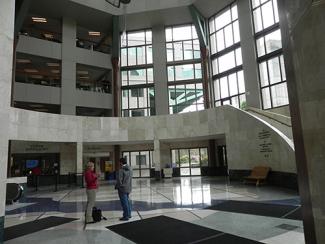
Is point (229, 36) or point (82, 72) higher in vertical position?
point (229, 36)

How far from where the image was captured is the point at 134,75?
98.4ft

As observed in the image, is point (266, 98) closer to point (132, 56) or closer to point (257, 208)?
point (132, 56)

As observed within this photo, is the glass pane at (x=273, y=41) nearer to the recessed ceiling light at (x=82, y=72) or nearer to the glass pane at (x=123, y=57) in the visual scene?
the glass pane at (x=123, y=57)

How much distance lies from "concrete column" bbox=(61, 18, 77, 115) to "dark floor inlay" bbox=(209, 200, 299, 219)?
63.8 feet

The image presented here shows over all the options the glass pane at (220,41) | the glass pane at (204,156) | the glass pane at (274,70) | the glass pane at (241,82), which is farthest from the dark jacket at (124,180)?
the glass pane at (220,41)

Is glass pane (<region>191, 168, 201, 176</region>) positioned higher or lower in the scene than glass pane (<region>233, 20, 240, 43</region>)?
lower

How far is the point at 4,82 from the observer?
5594mm

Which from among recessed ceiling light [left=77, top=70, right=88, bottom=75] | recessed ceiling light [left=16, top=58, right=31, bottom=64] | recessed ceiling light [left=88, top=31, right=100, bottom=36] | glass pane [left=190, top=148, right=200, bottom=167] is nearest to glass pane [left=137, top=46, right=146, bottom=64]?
recessed ceiling light [left=88, top=31, right=100, bottom=36]

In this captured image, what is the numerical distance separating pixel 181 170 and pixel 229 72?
35.3ft

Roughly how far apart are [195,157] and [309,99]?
79.0 ft

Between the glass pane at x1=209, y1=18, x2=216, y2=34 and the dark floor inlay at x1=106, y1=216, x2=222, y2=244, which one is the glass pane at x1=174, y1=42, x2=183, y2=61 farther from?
the dark floor inlay at x1=106, y1=216, x2=222, y2=244

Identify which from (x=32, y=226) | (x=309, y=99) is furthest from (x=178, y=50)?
(x=309, y=99)

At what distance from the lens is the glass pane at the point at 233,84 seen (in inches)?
1016

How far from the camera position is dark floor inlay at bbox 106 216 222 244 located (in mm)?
5773
